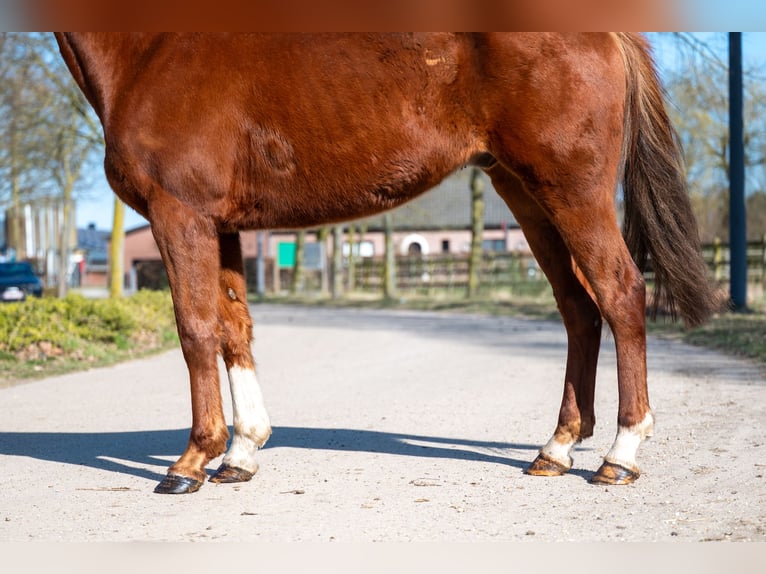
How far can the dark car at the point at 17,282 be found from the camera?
87.7 feet

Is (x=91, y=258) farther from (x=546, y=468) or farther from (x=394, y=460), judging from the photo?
(x=546, y=468)

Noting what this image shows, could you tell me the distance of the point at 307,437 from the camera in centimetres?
681

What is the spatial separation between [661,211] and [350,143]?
6.40 ft

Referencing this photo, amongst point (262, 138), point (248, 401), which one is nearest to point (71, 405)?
point (248, 401)

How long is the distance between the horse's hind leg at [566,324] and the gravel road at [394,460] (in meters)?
0.19

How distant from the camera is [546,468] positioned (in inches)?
211

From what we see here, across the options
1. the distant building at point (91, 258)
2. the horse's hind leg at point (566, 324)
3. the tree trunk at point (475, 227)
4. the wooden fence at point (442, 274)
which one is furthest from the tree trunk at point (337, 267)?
→ the horse's hind leg at point (566, 324)

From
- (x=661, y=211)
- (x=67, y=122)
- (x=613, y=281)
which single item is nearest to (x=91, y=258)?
(x=67, y=122)

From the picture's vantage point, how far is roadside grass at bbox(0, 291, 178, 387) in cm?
1175

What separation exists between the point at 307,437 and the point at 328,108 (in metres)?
2.67

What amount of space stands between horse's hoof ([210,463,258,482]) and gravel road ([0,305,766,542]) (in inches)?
3.2

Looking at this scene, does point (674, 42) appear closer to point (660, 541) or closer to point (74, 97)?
point (74, 97)

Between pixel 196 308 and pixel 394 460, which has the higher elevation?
pixel 196 308

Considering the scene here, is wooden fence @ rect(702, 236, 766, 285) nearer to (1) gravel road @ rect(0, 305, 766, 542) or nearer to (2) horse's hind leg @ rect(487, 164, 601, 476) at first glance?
(1) gravel road @ rect(0, 305, 766, 542)
